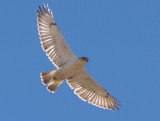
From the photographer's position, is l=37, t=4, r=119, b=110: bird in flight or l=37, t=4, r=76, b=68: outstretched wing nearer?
l=37, t=4, r=119, b=110: bird in flight

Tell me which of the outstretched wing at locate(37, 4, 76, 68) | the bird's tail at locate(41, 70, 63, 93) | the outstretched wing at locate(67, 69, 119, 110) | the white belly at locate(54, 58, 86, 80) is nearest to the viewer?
the white belly at locate(54, 58, 86, 80)

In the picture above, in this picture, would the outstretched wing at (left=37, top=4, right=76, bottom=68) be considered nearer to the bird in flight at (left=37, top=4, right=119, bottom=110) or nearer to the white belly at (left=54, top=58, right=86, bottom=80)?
the bird in flight at (left=37, top=4, right=119, bottom=110)

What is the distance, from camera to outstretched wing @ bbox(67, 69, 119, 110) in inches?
640

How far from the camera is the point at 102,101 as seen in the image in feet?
55.3

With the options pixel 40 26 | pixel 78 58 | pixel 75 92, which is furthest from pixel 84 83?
pixel 40 26

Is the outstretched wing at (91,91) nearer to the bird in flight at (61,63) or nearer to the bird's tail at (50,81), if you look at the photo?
the bird in flight at (61,63)

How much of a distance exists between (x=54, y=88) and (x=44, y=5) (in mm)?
3123

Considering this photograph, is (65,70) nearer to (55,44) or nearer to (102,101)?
(55,44)

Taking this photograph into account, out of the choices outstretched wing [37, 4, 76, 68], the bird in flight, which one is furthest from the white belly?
outstretched wing [37, 4, 76, 68]

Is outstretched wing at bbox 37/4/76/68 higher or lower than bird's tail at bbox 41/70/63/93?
higher

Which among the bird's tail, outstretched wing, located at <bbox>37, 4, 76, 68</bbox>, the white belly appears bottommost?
the bird's tail

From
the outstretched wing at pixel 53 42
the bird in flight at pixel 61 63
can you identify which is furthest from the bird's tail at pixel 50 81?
the outstretched wing at pixel 53 42

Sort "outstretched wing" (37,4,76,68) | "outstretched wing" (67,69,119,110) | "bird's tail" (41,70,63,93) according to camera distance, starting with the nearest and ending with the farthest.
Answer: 1. "bird's tail" (41,70,63,93)
2. "outstretched wing" (37,4,76,68)
3. "outstretched wing" (67,69,119,110)

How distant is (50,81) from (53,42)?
4.77 feet
